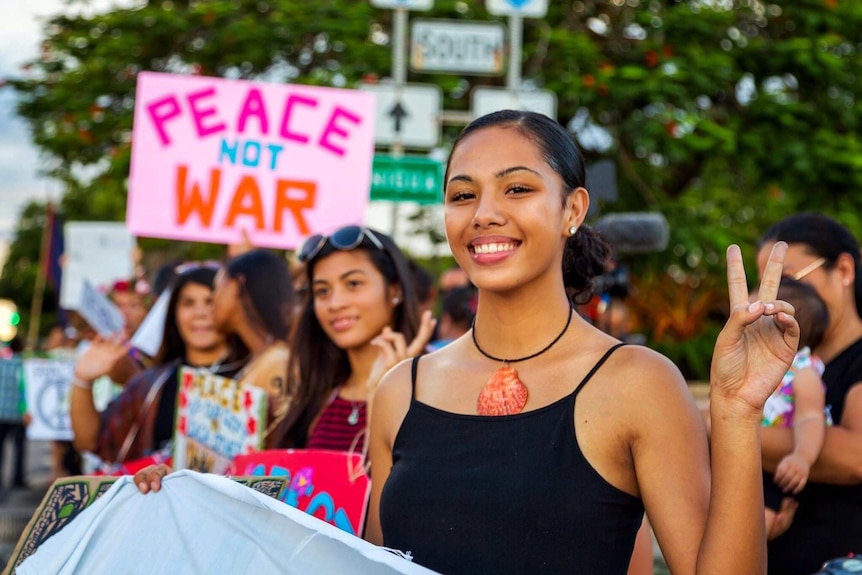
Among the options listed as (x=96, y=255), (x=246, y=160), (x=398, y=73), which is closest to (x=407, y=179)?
(x=398, y=73)

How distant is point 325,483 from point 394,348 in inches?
23.7

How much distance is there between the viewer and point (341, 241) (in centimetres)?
427

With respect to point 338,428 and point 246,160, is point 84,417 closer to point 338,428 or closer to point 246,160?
point 246,160

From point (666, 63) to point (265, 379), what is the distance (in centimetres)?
960

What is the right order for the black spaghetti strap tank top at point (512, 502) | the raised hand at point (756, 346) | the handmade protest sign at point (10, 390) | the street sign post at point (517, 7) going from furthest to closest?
the handmade protest sign at point (10, 390)
the street sign post at point (517, 7)
the black spaghetti strap tank top at point (512, 502)
the raised hand at point (756, 346)

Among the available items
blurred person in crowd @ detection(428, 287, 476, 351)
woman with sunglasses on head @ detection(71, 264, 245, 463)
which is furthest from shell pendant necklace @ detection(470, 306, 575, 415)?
blurred person in crowd @ detection(428, 287, 476, 351)

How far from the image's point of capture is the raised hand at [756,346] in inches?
83.3

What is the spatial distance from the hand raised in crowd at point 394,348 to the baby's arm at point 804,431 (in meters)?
1.11

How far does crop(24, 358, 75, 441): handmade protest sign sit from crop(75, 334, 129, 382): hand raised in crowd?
4261 millimetres

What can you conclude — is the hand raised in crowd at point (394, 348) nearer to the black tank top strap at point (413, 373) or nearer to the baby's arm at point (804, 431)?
the black tank top strap at point (413, 373)

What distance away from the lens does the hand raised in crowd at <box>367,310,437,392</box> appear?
12.3ft

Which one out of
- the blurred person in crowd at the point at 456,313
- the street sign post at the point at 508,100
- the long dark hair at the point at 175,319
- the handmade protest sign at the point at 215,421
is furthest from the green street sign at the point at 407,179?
the handmade protest sign at the point at 215,421

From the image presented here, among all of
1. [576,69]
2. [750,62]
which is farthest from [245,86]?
[750,62]

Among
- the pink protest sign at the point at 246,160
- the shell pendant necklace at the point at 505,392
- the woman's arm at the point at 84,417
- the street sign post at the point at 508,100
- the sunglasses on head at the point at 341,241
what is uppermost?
the street sign post at the point at 508,100
